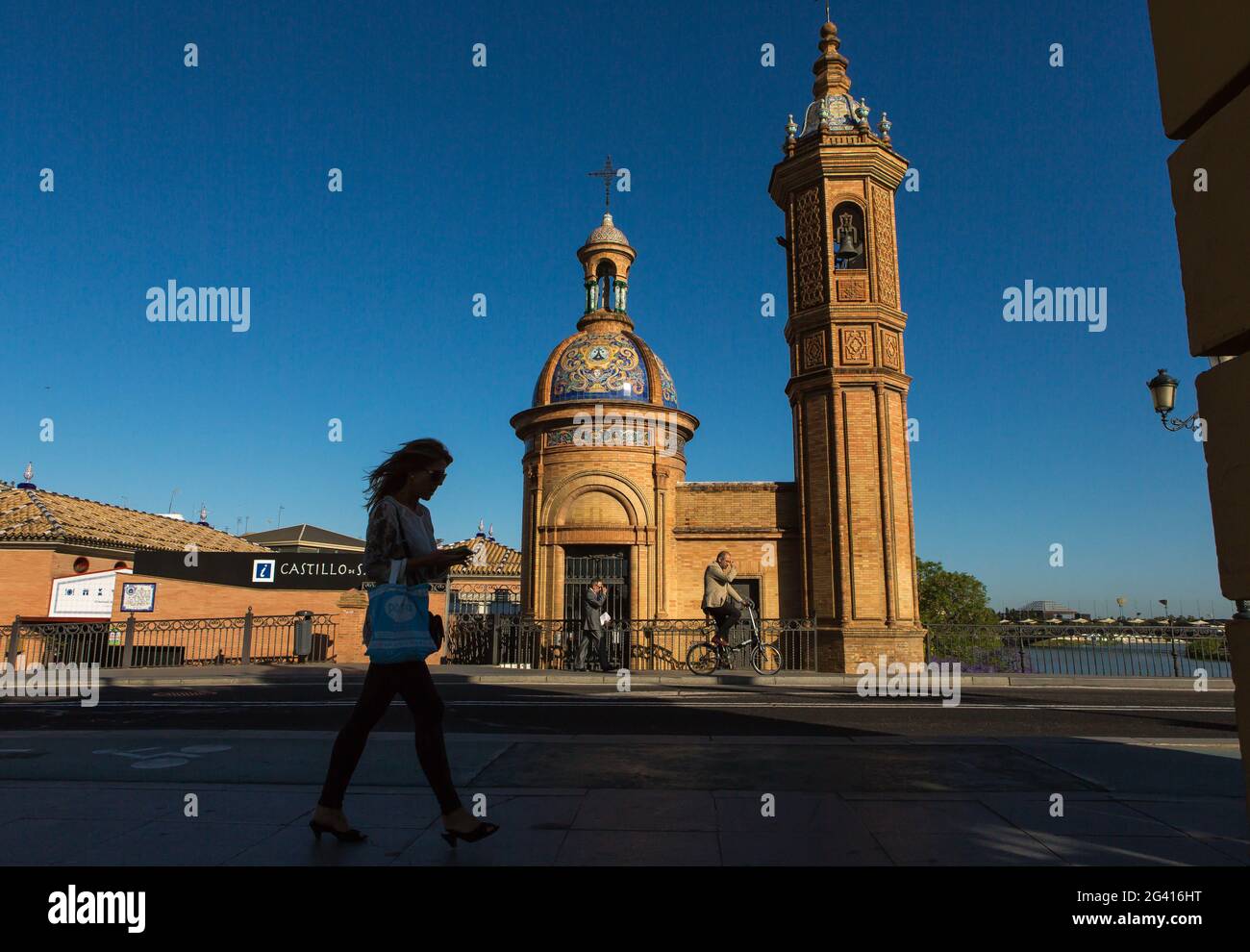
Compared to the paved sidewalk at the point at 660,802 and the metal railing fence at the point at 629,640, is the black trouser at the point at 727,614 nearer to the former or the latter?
the metal railing fence at the point at 629,640

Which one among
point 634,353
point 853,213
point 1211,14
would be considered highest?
point 853,213

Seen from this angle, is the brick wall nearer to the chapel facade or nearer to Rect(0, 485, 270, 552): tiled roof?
Rect(0, 485, 270, 552): tiled roof

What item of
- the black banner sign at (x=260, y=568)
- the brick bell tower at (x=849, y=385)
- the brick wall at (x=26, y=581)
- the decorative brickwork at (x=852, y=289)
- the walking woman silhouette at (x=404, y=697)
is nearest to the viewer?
the walking woman silhouette at (x=404, y=697)

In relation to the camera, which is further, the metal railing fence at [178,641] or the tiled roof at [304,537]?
the tiled roof at [304,537]

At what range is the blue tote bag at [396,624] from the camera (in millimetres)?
3525

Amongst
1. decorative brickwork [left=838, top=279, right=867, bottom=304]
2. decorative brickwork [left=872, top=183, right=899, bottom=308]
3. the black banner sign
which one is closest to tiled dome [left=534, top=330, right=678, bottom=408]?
decorative brickwork [left=838, top=279, right=867, bottom=304]

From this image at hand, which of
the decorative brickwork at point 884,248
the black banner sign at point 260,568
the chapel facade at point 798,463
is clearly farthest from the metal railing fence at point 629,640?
the decorative brickwork at point 884,248

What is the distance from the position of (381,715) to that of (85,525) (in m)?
33.3

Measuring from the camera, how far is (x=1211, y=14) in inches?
89.4

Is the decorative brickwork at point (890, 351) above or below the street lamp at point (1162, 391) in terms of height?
above

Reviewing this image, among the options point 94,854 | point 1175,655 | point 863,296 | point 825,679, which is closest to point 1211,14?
point 94,854

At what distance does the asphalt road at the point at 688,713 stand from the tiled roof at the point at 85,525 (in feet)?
62.5

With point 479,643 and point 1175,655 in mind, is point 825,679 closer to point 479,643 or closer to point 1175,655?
point 1175,655
